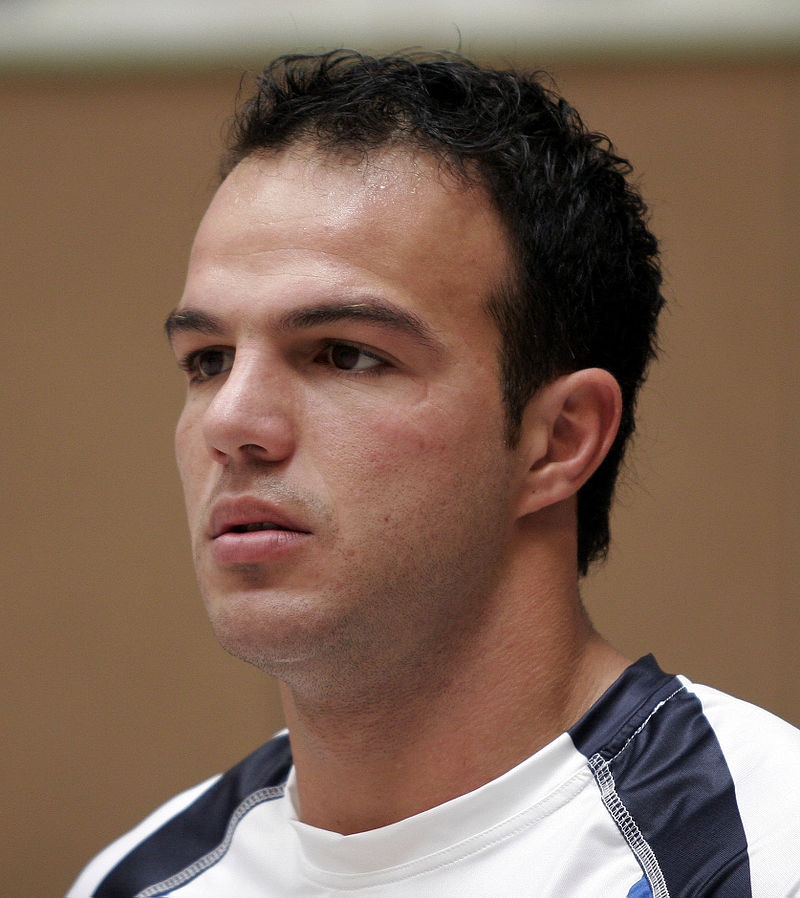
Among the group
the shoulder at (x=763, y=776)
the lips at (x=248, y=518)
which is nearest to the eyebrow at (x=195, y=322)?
the lips at (x=248, y=518)

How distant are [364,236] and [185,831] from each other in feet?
3.71

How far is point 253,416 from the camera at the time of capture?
1.38 m

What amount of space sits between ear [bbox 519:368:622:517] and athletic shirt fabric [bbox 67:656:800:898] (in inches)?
11.9

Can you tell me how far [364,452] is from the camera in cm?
139

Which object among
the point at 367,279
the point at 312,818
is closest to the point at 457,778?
the point at 312,818

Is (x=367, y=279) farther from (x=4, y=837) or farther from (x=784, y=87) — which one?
(x=4, y=837)

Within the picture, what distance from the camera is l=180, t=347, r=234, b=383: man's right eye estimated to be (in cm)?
159

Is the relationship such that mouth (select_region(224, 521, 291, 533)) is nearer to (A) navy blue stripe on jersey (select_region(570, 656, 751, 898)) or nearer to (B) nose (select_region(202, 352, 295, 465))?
(B) nose (select_region(202, 352, 295, 465))

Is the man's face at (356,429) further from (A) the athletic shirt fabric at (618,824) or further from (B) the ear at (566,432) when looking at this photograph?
(A) the athletic shirt fabric at (618,824)

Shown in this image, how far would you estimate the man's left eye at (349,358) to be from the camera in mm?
1444

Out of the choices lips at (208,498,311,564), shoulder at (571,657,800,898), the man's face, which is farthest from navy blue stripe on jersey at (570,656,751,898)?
lips at (208,498,311,564)

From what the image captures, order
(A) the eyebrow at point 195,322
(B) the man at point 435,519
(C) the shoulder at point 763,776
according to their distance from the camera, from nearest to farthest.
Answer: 1. (C) the shoulder at point 763,776
2. (B) the man at point 435,519
3. (A) the eyebrow at point 195,322

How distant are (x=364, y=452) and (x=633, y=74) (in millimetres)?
2581

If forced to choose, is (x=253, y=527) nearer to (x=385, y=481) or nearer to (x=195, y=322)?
(x=385, y=481)
